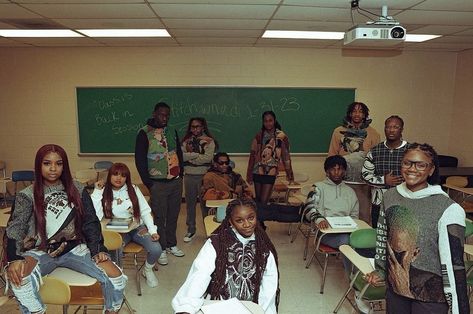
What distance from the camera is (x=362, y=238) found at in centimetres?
281

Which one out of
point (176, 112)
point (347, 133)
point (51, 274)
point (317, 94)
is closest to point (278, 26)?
point (347, 133)

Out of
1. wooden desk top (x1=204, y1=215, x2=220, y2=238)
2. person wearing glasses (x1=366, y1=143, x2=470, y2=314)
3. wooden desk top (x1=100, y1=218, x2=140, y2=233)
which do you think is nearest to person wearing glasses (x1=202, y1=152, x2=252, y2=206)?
wooden desk top (x1=204, y1=215, x2=220, y2=238)

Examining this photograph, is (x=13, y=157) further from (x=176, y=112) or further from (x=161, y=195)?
(x=161, y=195)

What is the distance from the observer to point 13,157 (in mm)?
6180

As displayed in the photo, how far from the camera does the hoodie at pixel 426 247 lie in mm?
1697

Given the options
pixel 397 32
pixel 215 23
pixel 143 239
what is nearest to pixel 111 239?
pixel 143 239

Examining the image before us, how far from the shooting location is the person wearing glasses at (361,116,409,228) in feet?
10.6

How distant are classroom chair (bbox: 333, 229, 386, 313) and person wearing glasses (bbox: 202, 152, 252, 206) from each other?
1.86 m

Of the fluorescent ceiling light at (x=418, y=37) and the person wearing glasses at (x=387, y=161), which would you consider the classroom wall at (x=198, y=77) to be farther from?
the person wearing glasses at (x=387, y=161)

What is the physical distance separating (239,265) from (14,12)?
3316mm

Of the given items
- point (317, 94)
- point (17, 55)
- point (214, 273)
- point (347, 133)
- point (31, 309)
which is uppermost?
point (17, 55)

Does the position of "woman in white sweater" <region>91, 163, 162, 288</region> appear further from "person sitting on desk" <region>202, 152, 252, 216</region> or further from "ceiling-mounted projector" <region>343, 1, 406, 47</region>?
"ceiling-mounted projector" <region>343, 1, 406, 47</region>

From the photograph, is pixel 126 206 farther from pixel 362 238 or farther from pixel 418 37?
pixel 418 37

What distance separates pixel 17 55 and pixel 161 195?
3848 millimetres
